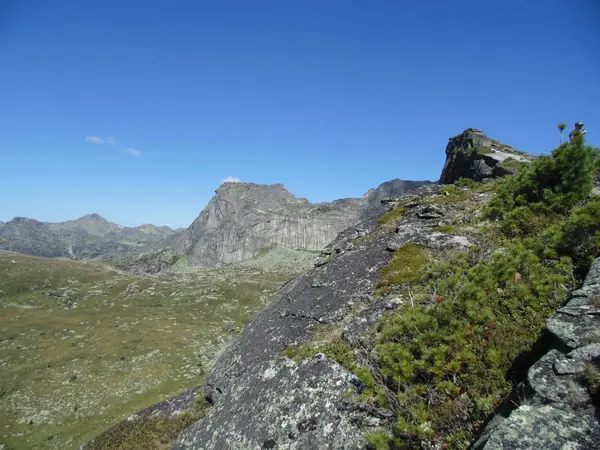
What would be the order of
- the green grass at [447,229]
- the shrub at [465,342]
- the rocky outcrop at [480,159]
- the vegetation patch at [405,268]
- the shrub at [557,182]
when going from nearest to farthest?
the shrub at [465,342], the shrub at [557,182], the vegetation patch at [405,268], the green grass at [447,229], the rocky outcrop at [480,159]

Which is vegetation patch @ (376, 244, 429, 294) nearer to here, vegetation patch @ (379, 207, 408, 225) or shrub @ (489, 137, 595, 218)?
shrub @ (489, 137, 595, 218)

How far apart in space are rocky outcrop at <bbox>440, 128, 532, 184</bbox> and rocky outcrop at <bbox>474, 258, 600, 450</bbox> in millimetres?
34643

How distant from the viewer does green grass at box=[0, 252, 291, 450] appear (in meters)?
38.9

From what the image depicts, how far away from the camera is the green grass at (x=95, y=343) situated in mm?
38906

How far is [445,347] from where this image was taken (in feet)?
25.2

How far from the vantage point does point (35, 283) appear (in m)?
108

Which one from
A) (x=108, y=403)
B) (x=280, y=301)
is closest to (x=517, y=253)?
(x=280, y=301)

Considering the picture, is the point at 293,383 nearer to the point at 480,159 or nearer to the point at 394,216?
the point at 394,216

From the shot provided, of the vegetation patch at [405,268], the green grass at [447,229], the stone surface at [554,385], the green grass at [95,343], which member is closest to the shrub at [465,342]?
the stone surface at [554,385]

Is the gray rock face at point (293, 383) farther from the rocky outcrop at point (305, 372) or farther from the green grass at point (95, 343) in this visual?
the green grass at point (95, 343)

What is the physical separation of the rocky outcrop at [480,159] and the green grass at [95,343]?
5228cm

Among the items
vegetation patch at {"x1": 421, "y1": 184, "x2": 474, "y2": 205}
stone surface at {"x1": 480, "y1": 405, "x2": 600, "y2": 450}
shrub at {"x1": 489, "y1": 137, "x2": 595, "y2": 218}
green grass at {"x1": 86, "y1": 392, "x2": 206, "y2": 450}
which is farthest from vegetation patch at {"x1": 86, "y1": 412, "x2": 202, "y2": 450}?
vegetation patch at {"x1": 421, "y1": 184, "x2": 474, "y2": 205}

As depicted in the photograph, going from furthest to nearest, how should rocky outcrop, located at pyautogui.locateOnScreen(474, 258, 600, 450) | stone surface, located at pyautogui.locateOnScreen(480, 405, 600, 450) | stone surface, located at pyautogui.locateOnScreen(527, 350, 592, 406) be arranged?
stone surface, located at pyautogui.locateOnScreen(527, 350, 592, 406) → rocky outcrop, located at pyautogui.locateOnScreen(474, 258, 600, 450) → stone surface, located at pyautogui.locateOnScreen(480, 405, 600, 450)

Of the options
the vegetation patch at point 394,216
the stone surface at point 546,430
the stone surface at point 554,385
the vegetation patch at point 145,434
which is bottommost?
the vegetation patch at point 145,434
